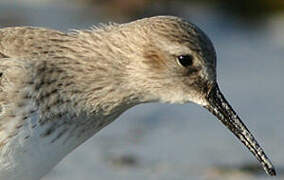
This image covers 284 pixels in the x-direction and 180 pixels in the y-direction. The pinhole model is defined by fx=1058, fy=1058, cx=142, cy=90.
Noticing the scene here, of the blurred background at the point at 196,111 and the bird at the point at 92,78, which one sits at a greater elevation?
the bird at the point at 92,78

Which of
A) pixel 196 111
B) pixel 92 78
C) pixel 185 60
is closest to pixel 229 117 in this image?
pixel 185 60

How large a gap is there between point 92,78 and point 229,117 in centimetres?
81

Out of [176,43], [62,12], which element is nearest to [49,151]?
[176,43]

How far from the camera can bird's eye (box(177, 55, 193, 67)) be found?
5.80 m

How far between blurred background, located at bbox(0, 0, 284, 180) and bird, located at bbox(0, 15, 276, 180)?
1283 millimetres

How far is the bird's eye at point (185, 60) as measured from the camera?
5.80 metres

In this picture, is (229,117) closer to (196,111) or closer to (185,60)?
(185,60)

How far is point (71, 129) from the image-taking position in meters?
5.75

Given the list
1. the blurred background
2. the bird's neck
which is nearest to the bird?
the bird's neck

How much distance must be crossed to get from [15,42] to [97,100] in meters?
0.55

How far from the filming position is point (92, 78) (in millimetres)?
5883

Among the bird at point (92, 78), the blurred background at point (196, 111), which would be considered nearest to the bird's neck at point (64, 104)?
the bird at point (92, 78)

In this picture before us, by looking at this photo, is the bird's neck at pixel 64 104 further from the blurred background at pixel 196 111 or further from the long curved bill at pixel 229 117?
the blurred background at pixel 196 111

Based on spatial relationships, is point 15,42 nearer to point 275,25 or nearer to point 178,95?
point 178,95
